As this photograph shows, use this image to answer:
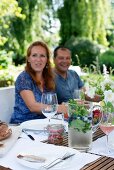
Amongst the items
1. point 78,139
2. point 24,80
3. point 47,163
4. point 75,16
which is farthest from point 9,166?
point 75,16

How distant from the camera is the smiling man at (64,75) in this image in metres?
2.81

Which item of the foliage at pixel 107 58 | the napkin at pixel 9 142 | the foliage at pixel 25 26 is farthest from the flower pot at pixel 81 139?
the foliage at pixel 107 58

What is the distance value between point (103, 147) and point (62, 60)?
149 cm

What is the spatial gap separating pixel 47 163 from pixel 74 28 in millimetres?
10996

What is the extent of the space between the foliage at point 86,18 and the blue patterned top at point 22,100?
8.76 meters

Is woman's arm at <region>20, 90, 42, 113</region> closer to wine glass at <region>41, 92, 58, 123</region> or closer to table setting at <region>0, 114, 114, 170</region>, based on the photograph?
wine glass at <region>41, 92, 58, 123</region>

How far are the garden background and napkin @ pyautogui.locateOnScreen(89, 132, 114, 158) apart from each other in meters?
7.38

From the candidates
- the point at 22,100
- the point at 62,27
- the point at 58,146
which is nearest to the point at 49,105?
the point at 58,146

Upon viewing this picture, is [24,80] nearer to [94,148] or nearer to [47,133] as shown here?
[47,133]

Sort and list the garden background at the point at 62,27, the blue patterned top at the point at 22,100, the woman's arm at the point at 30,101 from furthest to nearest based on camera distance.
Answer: the garden background at the point at 62,27 < the blue patterned top at the point at 22,100 < the woman's arm at the point at 30,101

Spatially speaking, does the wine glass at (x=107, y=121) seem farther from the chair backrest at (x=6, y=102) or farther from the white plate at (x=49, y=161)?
the chair backrest at (x=6, y=102)

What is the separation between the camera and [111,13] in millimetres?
11312

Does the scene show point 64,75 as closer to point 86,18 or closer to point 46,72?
point 46,72

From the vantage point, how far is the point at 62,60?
2.89 meters
